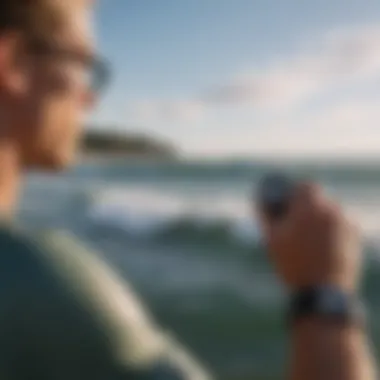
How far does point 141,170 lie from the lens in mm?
20141

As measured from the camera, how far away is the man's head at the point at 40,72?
763 mm

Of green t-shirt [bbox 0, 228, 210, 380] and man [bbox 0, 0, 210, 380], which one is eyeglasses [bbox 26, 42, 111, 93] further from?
green t-shirt [bbox 0, 228, 210, 380]

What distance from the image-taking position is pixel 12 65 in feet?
2.53

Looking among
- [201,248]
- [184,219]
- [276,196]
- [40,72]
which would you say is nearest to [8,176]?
[40,72]

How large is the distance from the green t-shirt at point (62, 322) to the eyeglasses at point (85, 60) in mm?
152

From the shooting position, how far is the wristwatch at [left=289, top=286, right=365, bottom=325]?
69 cm

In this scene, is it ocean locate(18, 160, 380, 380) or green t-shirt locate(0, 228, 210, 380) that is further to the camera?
ocean locate(18, 160, 380, 380)

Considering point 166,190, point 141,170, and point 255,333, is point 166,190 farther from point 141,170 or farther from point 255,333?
point 255,333

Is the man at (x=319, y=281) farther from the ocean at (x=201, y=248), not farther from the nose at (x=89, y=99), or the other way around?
the nose at (x=89, y=99)

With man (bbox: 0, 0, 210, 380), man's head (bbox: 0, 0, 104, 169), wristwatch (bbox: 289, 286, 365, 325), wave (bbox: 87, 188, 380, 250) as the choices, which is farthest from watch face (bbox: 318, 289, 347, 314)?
wave (bbox: 87, 188, 380, 250)

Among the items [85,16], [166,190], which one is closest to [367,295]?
[85,16]

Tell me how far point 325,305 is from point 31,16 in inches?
12.7

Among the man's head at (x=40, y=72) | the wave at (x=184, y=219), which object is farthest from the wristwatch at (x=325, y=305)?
the wave at (x=184, y=219)

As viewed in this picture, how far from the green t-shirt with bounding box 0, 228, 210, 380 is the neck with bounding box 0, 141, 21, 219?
0.07m
